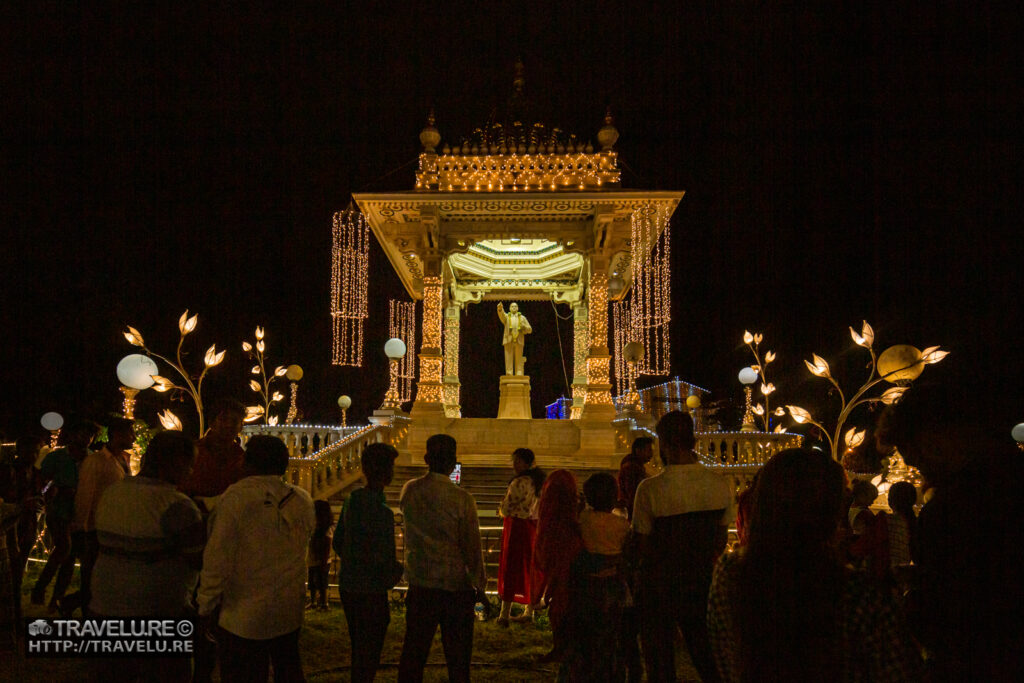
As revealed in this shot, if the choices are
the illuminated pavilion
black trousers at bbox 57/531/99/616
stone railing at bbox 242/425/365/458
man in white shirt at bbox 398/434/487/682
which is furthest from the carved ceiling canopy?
man in white shirt at bbox 398/434/487/682

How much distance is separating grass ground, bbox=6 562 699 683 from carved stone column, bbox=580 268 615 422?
791cm

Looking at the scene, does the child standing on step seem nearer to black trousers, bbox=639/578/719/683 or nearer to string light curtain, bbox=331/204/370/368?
black trousers, bbox=639/578/719/683

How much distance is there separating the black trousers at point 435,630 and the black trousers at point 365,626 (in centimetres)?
16

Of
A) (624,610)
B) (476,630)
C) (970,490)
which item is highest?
(970,490)

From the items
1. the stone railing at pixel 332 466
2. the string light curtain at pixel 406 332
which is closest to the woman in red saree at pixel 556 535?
the stone railing at pixel 332 466

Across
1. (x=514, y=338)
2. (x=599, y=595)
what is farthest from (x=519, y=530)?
(x=514, y=338)

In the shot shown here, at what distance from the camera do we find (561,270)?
67.2 feet

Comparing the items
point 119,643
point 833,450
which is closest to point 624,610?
point 119,643

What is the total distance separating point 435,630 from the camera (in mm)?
4141

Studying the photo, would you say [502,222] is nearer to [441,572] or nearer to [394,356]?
[394,356]

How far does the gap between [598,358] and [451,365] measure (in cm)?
503

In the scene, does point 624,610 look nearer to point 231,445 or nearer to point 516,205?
point 231,445

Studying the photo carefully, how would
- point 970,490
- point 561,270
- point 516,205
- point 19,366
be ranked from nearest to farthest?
1. point 970,490
2. point 516,205
3. point 561,270
4. point 19,366

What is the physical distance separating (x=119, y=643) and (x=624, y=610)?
2813mm
